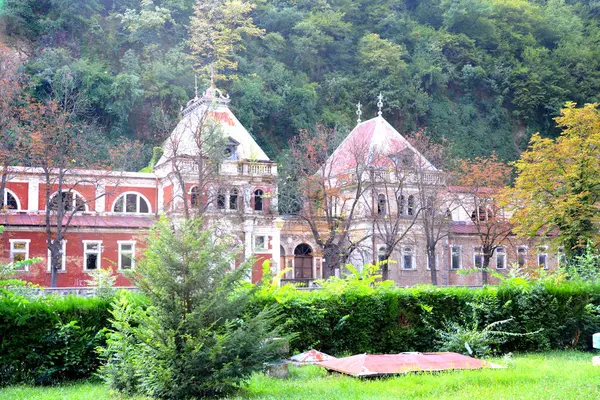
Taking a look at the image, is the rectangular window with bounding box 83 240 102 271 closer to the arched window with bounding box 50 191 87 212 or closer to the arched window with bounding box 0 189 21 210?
the arched window with bounding box 50 191 87 212

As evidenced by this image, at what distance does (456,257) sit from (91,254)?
79.8 feet

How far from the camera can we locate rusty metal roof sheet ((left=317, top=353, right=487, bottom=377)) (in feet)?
42.2

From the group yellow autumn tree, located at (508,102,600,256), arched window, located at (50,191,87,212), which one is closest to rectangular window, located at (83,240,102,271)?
arched window, located at (50,191,87,212)

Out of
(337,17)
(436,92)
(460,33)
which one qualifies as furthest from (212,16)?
(460,33)

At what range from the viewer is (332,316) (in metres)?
16.5

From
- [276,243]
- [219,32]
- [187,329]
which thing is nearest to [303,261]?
[276,243]

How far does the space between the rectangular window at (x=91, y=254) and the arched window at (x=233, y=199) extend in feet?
26.0

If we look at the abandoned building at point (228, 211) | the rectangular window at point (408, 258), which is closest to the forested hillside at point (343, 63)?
the abandoned building at point (228, 211)

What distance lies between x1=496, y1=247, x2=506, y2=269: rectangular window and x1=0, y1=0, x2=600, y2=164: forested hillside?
684 inches

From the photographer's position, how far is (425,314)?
17266 mm

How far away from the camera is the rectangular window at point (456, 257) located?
48.9 metres

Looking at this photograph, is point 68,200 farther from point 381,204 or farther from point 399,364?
point 399,364

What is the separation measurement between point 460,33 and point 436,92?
1010 cm

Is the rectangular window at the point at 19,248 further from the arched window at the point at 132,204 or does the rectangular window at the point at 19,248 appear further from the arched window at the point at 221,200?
the arched window at the point at 221,200
